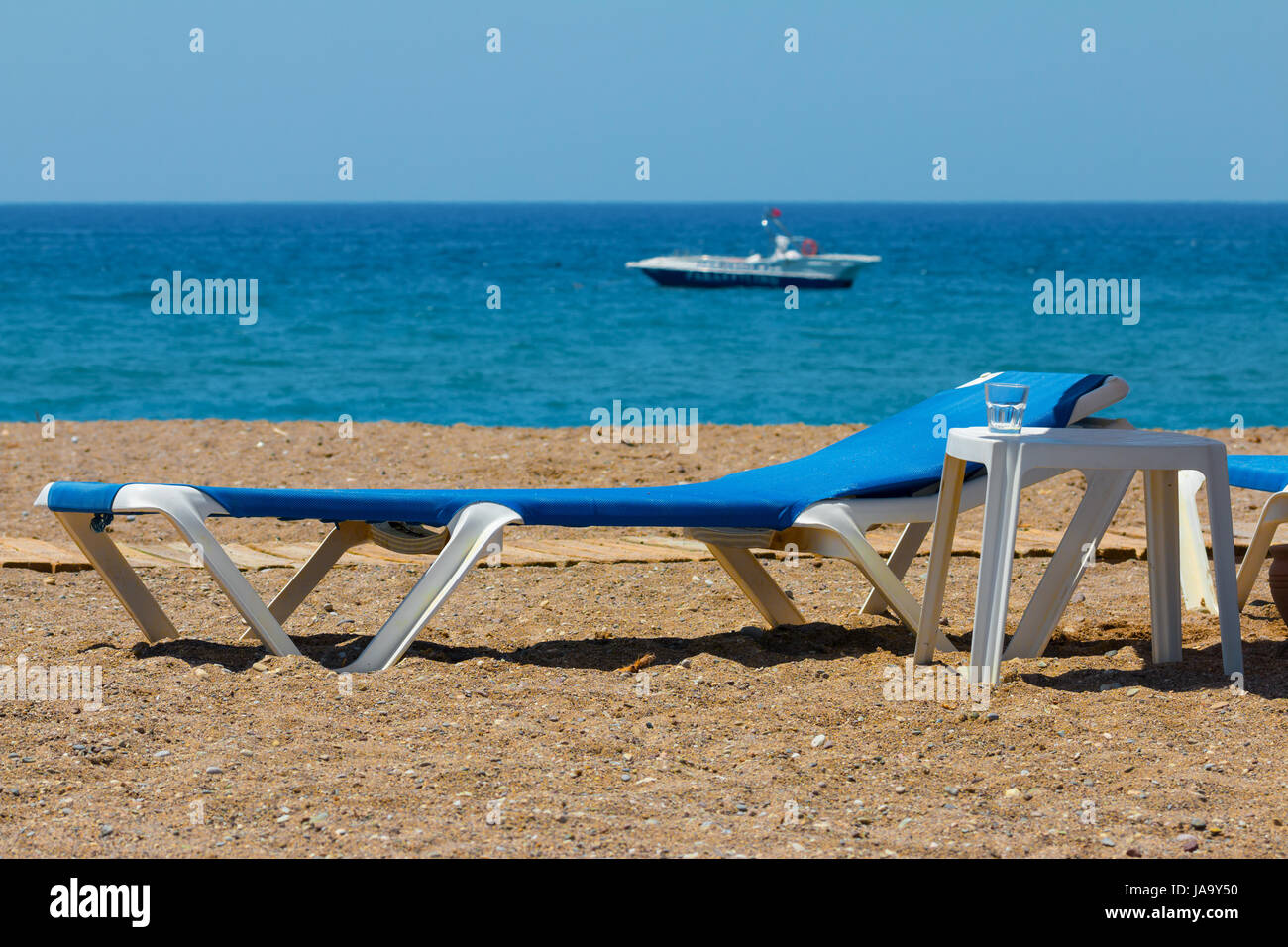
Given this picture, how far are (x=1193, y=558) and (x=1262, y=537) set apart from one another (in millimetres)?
552

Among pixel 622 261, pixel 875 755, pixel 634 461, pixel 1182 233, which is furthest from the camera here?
pixel 1182 233

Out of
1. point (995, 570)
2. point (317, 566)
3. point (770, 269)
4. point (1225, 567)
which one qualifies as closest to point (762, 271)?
point (770, 269)

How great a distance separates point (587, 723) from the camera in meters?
3.58

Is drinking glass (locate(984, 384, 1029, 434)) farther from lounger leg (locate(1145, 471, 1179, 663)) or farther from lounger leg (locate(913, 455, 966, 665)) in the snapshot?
lounger leg (locate(1145, 471, 1179, 663))

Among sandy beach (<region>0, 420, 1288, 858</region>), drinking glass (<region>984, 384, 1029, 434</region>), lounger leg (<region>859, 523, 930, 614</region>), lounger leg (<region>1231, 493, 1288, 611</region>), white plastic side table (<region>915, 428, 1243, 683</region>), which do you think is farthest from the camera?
lounger leg (<region>859, 523, 930, 614</region>)

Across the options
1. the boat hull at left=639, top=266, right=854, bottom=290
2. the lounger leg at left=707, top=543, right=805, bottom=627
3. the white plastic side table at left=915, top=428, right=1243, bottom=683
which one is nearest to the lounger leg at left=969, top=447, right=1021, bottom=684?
A: the white plastic side table at left=915, top=428, right=1243, bottom=683

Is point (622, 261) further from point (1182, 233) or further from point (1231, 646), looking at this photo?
point (1231, 646)

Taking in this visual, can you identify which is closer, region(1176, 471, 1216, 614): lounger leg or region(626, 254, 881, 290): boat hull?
region(1176, 471, 1216, 614): lounger leg

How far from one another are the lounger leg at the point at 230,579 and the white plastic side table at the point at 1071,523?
1849 mm

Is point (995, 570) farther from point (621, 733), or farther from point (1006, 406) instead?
point (621, 733)

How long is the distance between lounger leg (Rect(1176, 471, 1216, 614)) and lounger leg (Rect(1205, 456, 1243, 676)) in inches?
38.3

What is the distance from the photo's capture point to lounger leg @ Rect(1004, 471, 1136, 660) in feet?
12.9
